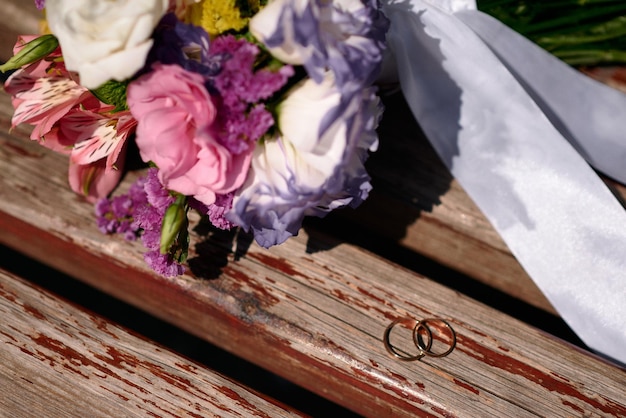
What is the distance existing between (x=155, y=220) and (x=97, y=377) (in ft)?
0.92

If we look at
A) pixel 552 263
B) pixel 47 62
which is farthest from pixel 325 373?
pixel 47 62

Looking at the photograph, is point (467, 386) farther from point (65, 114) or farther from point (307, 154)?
point (65, 114)

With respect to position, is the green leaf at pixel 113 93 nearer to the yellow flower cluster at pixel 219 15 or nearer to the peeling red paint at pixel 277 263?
the yellow flower cluster at pixel 219 15

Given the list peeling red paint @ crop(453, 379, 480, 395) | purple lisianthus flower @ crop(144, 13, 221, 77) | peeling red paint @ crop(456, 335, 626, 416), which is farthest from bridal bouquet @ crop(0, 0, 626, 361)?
peeling red paint @ crop(453, 379, 480, 395)

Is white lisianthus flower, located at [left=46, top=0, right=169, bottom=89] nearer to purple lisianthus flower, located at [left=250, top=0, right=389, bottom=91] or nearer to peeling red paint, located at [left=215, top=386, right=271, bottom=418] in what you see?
purple lisianthus flower, located at [left=250, top=0, right=389, bottom=91]

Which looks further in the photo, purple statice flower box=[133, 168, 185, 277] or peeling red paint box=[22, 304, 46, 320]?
peeling red paint box=[22, 304, 46, 320]

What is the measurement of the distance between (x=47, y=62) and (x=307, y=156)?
1.40 ft


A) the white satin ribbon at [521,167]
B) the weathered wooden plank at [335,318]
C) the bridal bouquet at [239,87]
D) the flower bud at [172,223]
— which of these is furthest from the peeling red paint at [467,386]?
the flower bud at [172,223]

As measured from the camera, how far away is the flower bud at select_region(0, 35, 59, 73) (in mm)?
637

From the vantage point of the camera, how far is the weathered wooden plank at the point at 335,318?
2.66 ft

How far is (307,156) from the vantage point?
0.60 metres

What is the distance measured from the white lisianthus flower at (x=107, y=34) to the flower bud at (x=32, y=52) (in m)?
0.08

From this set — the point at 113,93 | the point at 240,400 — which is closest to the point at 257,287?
the point at 240,400

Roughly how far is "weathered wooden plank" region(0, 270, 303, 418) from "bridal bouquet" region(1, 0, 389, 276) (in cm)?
29
